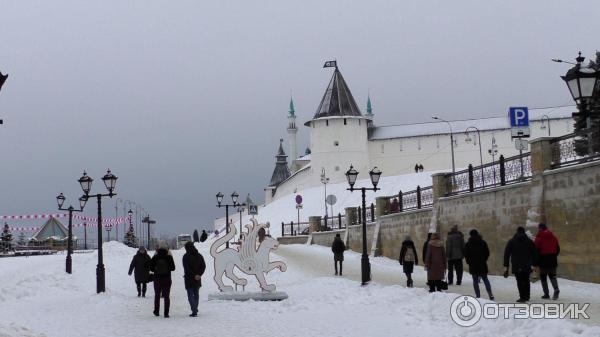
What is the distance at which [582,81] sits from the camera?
9.12 m

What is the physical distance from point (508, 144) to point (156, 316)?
85655 mm

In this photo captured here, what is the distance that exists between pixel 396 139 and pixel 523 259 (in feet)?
280

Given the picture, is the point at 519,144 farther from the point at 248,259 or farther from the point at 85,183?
the point at 85,183

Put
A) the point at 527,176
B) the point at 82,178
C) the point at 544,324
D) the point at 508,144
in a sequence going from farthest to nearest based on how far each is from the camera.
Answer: the point at 508,144 → the point at 82,178 → the point at 527,176 → the point at 544,324

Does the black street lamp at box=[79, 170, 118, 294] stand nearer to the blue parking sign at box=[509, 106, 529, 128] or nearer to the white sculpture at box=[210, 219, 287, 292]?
the white sculpture at box=[210, 219, 287, 292]

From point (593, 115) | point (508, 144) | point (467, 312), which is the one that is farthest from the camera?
point (508, 144)

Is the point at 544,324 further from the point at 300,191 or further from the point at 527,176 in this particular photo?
the point at 300,191

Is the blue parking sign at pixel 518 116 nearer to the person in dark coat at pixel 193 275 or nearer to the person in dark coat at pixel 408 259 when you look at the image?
the person in dark coat at pixel 408 259

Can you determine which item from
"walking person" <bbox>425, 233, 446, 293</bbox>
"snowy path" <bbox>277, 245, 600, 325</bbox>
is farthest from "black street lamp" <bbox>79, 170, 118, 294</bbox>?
"walking person" <bbox>425, 233, 446, 293</bbox>

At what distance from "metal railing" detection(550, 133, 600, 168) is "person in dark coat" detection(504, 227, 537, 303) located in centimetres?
388

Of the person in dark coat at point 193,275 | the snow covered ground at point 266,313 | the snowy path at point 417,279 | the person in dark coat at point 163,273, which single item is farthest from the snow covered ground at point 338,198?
the person in dark coat at point 163,273

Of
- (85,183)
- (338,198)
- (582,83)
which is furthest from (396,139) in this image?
(582,83)

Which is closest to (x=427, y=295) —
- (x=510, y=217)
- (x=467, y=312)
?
(x=467, y=312)

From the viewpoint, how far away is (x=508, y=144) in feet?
312
